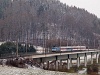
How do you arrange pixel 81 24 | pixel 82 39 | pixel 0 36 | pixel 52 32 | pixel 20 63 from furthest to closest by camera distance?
pixel 81 24, pixel 82 39, pixel 52 32, pixel 0 36, pixel 20 63

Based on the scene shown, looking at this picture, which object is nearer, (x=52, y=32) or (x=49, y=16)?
(x=52, y=32)

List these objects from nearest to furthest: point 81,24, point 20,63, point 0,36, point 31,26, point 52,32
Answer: point 20,63, point 0,36, point 31,26, point 52,32, point 81,24

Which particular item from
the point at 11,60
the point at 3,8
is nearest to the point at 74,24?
the point at 3,8

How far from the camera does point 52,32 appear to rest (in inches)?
6713

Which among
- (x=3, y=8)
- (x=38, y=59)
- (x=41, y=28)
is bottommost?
(x=38, y=59)

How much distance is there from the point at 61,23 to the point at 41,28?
29373mm

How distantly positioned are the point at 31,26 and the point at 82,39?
147 feet

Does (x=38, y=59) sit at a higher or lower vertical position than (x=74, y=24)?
lower

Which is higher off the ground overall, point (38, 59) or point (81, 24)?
point (81, 24)

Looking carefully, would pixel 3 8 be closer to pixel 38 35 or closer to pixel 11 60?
pixel 38 35

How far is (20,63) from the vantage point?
156 feet

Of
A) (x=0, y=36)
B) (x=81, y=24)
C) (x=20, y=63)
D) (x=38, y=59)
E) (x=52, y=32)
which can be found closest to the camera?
(x=20, y=63)

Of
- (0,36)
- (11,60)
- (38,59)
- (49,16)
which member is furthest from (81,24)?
(11,60)

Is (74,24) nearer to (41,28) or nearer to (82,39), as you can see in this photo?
(82,39)
